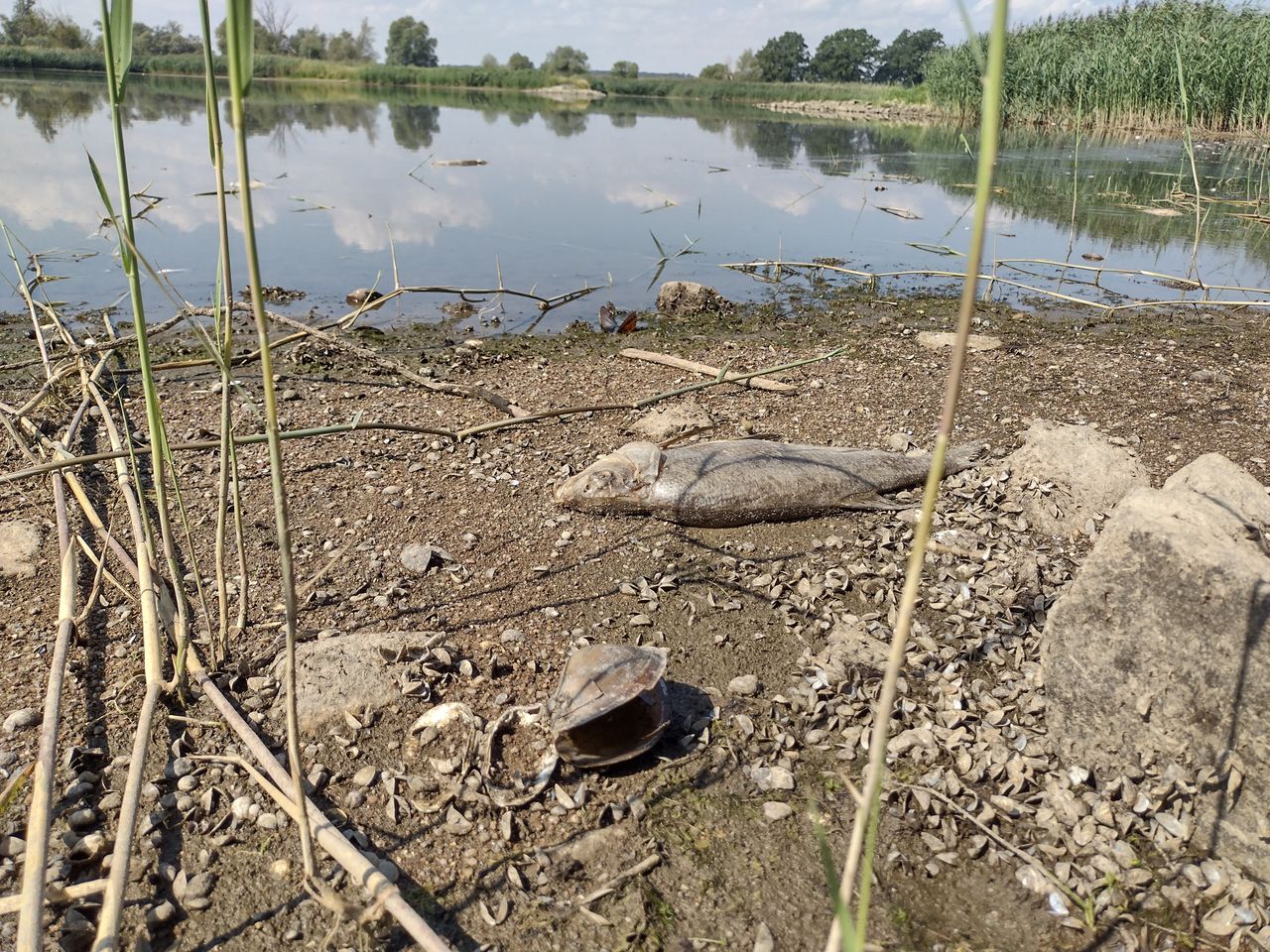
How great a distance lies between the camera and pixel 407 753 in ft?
9.64

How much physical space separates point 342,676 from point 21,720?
1077 millimetres

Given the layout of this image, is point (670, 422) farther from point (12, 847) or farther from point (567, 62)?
point (567, 62)

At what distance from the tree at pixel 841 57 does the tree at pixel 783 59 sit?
3320 mm

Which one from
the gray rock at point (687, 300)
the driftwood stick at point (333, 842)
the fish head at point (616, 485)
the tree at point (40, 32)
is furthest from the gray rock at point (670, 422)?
the tree at point (40, 32)

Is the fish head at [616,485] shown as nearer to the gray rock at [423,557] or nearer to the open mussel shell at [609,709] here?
the gray rock at [423,557]

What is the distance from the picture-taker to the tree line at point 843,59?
79.9 metres

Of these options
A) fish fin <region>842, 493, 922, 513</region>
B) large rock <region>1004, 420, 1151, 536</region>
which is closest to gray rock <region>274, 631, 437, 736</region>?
fish fin <region>842, 493, 922, 513</region>

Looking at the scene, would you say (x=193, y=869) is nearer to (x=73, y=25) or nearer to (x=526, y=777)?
(x=526, y=777)

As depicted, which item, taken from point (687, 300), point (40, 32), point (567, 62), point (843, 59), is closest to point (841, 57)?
point (843, 59)

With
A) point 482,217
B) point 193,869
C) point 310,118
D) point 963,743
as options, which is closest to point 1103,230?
point 482,217

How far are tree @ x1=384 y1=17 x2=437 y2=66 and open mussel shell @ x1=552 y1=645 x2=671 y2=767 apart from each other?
85391 mm

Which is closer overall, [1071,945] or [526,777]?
[1071,945]

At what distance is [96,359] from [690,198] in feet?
38.6

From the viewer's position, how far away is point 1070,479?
14.2 ft
